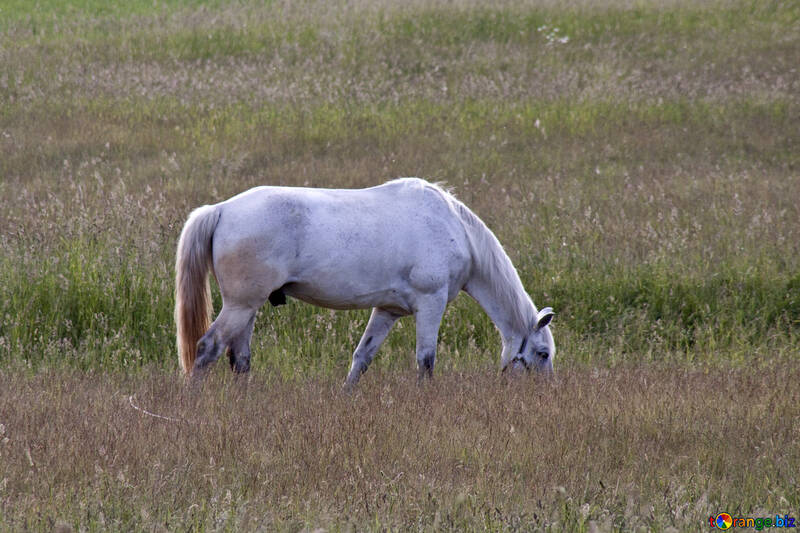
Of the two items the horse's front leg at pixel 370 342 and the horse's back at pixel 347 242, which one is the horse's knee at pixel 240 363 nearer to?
the horse's back at pixel 347 242

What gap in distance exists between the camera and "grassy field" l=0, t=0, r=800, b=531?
14.1 feet

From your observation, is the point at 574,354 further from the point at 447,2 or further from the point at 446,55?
the point at 447,2

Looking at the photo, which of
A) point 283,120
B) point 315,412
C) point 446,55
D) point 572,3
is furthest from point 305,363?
point 572,3

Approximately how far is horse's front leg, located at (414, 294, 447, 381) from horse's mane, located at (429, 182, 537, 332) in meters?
0.45

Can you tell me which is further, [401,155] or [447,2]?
[447,2]

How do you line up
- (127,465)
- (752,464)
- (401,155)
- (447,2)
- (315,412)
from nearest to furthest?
1. (127,465)
2. (752,464)
3. (315,412)
4. (401,155)
5. (447,2)

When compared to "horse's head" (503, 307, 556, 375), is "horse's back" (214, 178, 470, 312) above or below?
above

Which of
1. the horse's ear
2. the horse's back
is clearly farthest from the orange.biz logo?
the horse's back

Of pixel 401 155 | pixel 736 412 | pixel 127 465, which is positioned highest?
pixel 127 465

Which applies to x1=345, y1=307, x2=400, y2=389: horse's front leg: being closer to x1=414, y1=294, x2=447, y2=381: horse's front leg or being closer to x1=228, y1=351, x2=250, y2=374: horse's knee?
x1=414, y1=294, x2=447, y2=381: horse's front leg

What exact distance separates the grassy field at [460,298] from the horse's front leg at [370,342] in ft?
0.53

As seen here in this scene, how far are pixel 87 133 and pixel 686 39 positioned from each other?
12.2 meters

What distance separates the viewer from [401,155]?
1338 cm

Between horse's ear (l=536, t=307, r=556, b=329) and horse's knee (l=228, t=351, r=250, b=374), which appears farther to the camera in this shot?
horse's ear (l=536, t=307, r=556, b=329)
